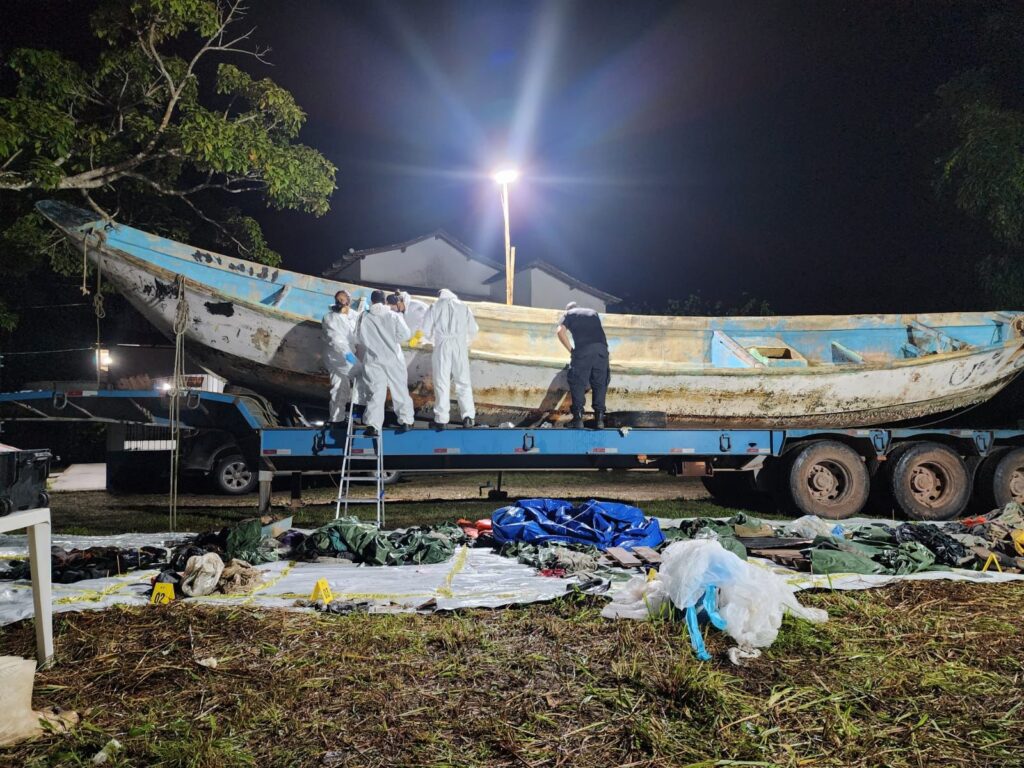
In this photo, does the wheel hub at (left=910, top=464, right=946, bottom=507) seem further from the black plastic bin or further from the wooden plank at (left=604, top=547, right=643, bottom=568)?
the black plastic bin

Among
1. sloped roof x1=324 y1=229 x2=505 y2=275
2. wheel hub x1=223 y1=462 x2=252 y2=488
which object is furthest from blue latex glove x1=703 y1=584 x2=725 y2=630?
sloped roof x1=324 y1=229 x2=505 y2=275

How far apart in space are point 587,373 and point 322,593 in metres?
4.58

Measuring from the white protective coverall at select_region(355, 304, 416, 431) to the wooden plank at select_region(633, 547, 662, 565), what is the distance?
313 cm

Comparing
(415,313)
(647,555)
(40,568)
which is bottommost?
(647,555)

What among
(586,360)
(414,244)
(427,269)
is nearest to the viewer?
(586,360)

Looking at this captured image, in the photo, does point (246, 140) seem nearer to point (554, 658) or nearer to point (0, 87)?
point (0, 87)

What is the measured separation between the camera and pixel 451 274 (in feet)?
93.8

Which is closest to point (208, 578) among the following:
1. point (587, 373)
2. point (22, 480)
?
point (22, 480)

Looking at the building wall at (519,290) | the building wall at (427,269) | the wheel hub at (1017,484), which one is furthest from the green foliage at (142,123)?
the building wall at (519,290)

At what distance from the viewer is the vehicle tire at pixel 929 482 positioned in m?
7.98

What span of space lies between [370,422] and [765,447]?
5.08 meters

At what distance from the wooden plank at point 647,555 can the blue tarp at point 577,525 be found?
19 cm

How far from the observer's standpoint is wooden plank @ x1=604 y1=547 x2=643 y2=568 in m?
4.80

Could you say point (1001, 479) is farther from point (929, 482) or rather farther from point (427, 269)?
point (427, 269)
